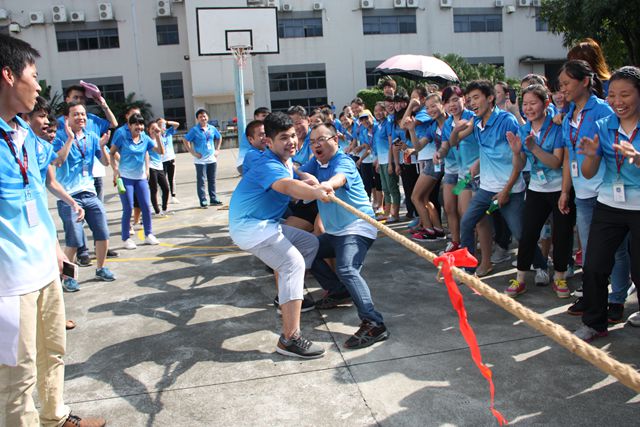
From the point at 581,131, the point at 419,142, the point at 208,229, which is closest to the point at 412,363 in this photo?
the point at 581,131

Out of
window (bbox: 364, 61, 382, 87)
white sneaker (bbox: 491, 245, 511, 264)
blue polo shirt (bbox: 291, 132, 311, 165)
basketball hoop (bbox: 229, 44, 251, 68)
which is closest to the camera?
white sneaker (bbox: 491, 245, 511, 264)

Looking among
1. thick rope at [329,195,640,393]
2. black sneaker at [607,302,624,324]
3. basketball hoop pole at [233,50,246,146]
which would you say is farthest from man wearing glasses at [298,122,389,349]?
basketball hoop pole at [233,50,246,146]

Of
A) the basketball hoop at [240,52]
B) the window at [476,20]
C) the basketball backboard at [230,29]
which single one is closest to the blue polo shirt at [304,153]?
the basketball hoop at [240,52]

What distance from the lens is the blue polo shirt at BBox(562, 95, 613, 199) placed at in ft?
12.2

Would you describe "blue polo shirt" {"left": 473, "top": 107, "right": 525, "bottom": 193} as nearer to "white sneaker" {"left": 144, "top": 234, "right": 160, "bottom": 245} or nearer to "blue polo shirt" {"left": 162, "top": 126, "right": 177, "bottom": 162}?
"white sneaker" {"left": 144, "top": 234, "right": 160, "bottom": 245}

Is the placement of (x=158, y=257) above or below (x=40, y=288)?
below

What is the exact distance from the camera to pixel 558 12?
59.6 ft

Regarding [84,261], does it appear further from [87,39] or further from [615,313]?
[87,39]

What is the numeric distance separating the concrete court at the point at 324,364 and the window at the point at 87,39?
33.6 metres

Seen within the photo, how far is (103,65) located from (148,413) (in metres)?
35.9

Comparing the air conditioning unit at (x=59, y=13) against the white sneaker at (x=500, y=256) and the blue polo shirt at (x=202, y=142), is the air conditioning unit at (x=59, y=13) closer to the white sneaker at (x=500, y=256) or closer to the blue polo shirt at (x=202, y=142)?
the blue polo shirt at (x=202, y=142)

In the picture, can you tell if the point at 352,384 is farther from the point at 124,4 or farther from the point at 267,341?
the point at 124,4

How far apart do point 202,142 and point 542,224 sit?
22.7ft

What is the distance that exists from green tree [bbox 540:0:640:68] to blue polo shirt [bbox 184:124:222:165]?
12.0 meters
